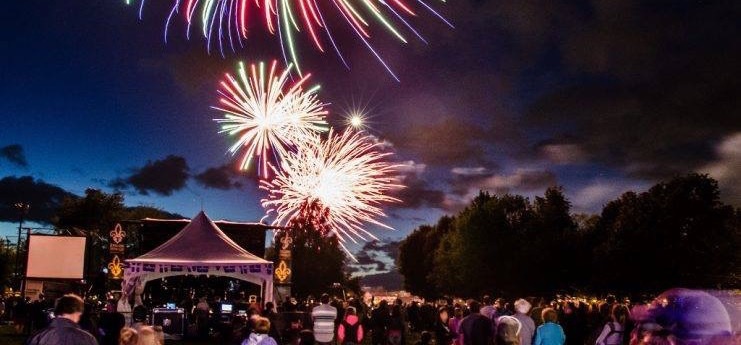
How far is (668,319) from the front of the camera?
4496mm

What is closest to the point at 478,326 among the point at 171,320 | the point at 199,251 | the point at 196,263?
the point at 196,263

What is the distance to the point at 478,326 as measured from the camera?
11469 mm

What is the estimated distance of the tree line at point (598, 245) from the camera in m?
48.2

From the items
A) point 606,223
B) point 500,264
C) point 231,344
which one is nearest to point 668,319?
point 231,344

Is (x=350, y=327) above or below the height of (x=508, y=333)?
above

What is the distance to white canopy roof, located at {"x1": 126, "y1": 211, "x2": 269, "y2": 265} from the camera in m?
25.7

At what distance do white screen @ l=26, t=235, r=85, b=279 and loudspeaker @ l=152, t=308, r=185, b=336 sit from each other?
332 inches

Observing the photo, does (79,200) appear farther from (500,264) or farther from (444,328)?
(444,328)

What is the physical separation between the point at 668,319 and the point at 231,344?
7.59m

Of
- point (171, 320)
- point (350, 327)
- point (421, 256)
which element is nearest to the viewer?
point (350, 327)

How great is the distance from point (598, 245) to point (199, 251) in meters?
42.9

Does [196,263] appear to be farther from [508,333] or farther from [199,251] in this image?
[508,333]

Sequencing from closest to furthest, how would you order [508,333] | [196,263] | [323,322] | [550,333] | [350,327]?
[508,333]
[550,333]
[323,322]
[350,327]
[196,263]

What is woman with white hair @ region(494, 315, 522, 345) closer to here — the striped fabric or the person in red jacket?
the striped fabric
